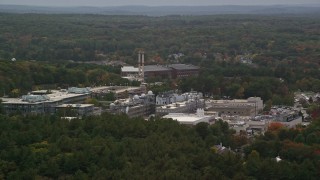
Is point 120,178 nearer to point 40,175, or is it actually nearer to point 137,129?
point 40,175

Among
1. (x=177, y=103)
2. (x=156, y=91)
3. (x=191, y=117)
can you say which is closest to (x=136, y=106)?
(x=177, y=103)

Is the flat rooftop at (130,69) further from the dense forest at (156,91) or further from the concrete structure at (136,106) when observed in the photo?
the concrete structure at (136,106)

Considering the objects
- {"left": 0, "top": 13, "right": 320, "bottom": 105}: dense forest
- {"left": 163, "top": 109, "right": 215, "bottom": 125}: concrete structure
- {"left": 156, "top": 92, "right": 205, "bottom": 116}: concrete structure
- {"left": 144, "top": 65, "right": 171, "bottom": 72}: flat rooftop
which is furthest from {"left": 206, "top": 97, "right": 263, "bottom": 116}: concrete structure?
{"left": 144, "top": 65, "right": 171, "bottom": 72}: flat rooftop

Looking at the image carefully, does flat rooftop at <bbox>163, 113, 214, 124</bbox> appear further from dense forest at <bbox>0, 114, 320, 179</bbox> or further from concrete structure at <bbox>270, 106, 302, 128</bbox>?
concrete structure at <bbox>270, 106, 302, 128</bbox>

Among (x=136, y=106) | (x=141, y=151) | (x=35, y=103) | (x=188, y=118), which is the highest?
(x=141, y=151)

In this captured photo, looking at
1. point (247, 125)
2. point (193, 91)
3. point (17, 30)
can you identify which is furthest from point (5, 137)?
point (17, 30)

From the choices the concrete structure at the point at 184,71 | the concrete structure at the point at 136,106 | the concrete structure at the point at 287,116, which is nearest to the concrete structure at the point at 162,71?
the concrete structure at the point at 184,71

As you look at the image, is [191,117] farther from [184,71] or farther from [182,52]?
[182,52]
